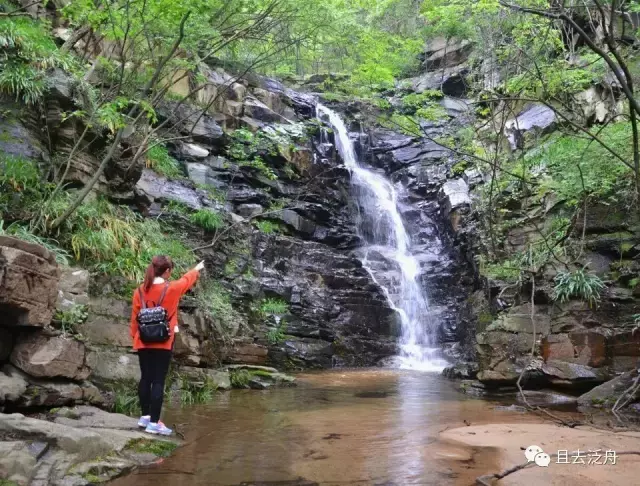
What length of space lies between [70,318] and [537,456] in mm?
4415

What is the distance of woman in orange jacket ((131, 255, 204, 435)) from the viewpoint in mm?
4441

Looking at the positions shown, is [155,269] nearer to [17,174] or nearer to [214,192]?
[17,174]

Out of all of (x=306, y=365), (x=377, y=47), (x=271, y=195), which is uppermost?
(x=377, y=47)

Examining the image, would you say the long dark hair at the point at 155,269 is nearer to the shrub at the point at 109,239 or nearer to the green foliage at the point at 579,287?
the shrub at the point at 109,239

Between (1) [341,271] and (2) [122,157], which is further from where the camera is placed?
(1) [341,271]

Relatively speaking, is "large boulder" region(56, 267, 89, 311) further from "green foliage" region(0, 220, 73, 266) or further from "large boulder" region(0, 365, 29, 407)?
"large boulder" region(0, 365, 29, 407)

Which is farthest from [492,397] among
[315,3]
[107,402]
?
[315,3]

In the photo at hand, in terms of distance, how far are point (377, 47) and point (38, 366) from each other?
8.00 m

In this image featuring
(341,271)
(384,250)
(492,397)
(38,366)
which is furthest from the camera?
(384,250)

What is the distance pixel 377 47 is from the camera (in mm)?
9672

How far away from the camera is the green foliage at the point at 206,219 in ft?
42.9

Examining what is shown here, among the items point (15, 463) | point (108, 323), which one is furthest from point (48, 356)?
point (108, 323)

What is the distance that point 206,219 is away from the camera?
13172 mm

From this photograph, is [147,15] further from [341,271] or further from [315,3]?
[341,271]
